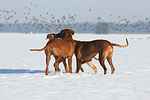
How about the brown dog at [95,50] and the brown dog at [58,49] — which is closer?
the brown dog at [58,49]

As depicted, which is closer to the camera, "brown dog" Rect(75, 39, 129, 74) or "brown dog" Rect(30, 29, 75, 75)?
"brown dog" Rect(30, 29, 75, 75)

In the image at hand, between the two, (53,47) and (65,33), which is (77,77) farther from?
(65,33)

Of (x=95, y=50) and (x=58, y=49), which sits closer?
(x=58, y=49)

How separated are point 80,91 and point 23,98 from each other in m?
1.43

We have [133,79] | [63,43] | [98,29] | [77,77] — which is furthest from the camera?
[98,29]

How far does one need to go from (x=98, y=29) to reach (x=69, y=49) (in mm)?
145634

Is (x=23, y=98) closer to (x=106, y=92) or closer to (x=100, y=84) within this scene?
(x=106, y=92)

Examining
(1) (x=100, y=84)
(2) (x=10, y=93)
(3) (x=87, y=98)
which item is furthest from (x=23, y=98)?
(1) (x=100, y=84)

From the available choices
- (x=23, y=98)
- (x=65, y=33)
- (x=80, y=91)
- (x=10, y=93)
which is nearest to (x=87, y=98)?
(x=80, y=91)

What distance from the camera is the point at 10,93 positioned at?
6.02 metres

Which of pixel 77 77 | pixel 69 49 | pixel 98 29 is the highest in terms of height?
pixel 69 49

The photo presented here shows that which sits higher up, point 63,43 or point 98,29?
point 63,43

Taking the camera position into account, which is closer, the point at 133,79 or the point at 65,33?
the point at 133,79

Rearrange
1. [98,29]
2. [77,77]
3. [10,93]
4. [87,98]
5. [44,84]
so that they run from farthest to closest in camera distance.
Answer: [98,29] → [77,77] → [44,84] → [10,93] → [87,98]
